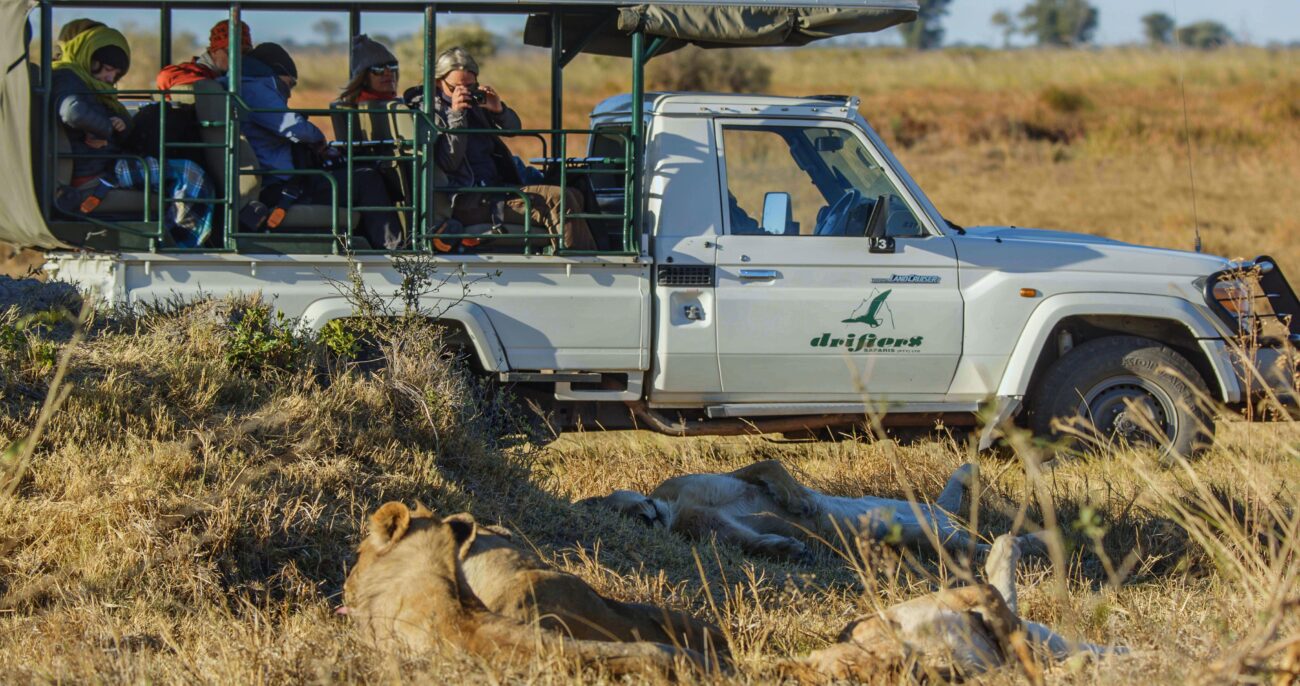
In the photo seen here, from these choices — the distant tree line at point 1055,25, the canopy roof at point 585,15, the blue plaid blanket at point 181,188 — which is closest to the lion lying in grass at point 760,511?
the canopy roof at point 585,15

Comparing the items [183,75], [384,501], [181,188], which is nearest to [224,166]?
[181,188]

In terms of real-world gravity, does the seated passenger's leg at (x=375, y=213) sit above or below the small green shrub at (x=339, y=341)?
above

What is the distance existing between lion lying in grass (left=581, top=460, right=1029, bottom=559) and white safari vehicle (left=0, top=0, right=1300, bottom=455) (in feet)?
3.68

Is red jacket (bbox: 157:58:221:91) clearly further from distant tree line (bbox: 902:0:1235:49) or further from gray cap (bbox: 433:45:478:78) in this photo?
distant tree line (bbox: 902:0:1235:49)

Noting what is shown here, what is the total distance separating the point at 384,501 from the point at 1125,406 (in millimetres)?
3969

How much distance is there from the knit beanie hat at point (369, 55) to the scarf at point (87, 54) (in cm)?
106

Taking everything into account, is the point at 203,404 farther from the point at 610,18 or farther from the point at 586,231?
the point at 610,18

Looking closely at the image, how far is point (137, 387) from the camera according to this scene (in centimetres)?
484

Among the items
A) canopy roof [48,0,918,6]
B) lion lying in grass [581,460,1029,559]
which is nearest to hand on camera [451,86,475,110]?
canopy roof [48,0,918,6]

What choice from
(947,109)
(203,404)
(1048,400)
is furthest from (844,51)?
(203,404)

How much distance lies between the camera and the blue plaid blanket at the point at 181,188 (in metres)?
6.38

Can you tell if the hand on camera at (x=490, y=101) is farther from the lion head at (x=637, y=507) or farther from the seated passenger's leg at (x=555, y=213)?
the lion head at (x=637, y=507)

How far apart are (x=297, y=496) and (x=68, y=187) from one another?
8.13 ft

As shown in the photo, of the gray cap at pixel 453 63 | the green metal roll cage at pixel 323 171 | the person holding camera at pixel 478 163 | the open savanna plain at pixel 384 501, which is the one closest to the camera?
the open savanna plain at pixel 384 501
